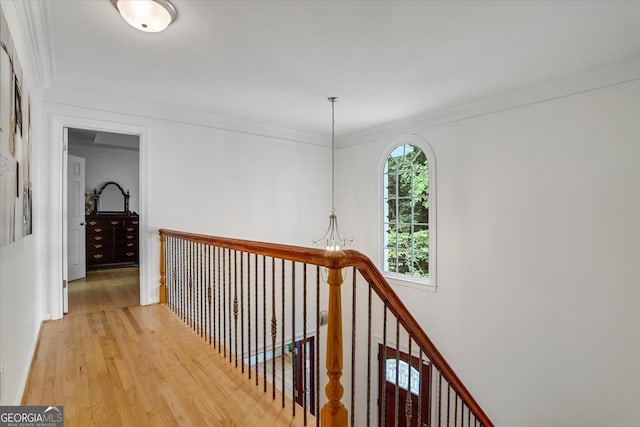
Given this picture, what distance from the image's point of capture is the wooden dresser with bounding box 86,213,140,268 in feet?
19.9

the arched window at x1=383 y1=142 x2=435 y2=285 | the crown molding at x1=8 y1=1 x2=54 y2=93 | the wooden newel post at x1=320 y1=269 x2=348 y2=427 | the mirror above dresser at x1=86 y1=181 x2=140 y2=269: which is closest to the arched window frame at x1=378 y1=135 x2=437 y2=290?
the arched window at x1=383 y1=142 x2=435 y2=285

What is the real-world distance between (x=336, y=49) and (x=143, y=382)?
2673mm

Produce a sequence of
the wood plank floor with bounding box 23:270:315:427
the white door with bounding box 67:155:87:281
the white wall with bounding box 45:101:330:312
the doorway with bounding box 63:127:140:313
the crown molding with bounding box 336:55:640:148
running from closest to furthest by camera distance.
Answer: the wood plank floor with bounding box 23:270:315:427, the crown molding with bounding box 336:55:640:148, the white wall with bounding box 45:101:330:312, the doorway with bounding box 63:127:140:313, the white door with bounding box 67:155:87:281

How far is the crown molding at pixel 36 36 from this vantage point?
6.21 ft

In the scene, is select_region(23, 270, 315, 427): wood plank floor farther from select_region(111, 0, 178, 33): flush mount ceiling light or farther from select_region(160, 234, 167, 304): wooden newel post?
select_region(111, 0, 178, 33): flush mount ceiling light

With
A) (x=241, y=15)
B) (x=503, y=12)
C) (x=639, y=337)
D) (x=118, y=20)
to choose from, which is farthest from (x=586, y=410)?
(x=118, y=20)

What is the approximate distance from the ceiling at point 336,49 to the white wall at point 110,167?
3.53m

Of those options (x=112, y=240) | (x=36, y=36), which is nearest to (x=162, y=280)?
(x=36, y=36)

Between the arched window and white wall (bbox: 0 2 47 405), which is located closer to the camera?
white wall (bbox: 0 2 47 405)

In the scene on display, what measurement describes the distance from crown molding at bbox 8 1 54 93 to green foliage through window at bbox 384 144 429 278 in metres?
3.84

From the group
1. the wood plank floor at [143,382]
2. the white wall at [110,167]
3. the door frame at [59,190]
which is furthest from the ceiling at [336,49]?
the white wall at [110,167]

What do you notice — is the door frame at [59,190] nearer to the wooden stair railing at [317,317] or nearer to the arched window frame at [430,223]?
the wooden stair railing at [317,317]

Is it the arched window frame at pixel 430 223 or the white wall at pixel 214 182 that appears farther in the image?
the arched window frame at pixel 430 223

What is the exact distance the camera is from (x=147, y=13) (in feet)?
6.46
